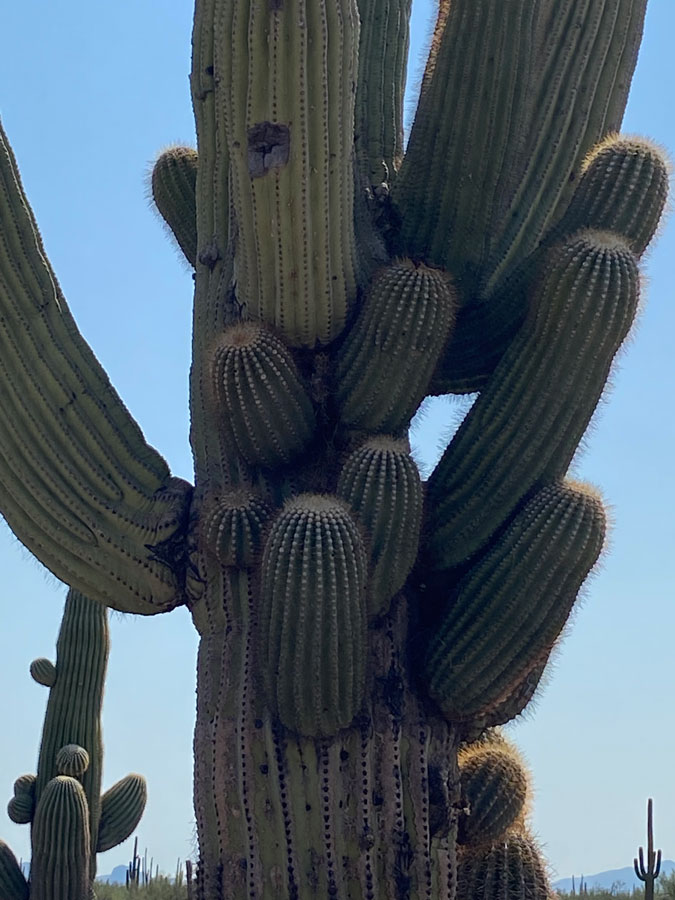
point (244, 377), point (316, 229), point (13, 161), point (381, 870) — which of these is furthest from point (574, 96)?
point (381, 870)

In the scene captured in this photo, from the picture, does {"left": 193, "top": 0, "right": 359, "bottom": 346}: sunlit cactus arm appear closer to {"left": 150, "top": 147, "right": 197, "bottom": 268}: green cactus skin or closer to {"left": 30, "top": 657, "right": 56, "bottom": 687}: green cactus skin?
{"left": 150, "top": 147, "right": 197, "bottom": 268}: green cactus skin

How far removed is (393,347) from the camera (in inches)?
211

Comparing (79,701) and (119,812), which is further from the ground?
(79,701)

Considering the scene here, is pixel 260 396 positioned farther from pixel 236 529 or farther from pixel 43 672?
pixel 43 672

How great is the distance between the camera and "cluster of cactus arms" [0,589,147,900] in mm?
10898

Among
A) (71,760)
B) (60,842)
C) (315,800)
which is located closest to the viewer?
(315,800)

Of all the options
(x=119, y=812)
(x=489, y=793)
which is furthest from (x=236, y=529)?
(x=119, y=812)

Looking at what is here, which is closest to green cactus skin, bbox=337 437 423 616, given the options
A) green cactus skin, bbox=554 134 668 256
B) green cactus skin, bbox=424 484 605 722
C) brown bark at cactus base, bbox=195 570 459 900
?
green cactus skin, bbox=424 484 605 722

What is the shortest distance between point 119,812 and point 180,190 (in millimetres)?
7147

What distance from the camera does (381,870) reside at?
5.03 metres

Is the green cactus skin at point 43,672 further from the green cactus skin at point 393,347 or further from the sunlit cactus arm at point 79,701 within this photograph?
the green cactus skin at point 393,347

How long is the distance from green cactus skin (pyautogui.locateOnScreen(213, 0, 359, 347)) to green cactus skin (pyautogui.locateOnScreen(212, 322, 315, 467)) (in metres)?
0.22

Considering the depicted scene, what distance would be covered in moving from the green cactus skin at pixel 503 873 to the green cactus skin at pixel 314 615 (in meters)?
1.22

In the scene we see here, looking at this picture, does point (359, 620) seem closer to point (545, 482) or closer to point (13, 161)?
point (545, 482)
